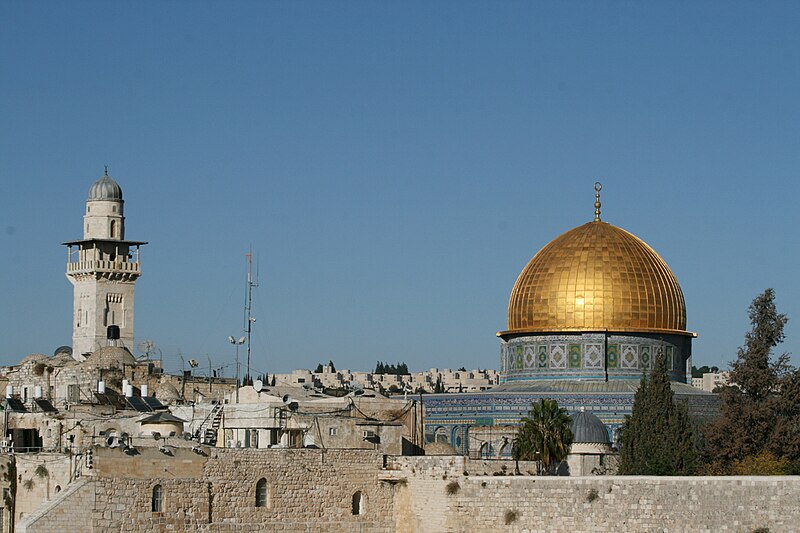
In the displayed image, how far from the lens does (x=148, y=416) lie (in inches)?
1400

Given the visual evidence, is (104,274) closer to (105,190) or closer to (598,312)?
(105,190)

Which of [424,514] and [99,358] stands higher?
[99,358]

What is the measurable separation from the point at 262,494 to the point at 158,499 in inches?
87.4

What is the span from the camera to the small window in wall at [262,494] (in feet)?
110

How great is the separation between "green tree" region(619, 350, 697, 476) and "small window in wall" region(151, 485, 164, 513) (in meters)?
10.6

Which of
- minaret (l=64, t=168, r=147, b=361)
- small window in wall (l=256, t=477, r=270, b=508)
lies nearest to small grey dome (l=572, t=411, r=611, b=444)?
small window in wall (l=256, t=477, r=270, b=508)

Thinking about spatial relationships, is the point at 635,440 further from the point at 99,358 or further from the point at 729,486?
the point at 99,358

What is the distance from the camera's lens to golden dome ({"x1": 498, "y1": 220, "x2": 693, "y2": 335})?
47750 millimetres

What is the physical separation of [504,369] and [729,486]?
19.5 metres

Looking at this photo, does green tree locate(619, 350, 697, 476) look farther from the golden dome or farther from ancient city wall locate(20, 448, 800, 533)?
the golden dome

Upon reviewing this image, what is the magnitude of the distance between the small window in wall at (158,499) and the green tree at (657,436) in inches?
419

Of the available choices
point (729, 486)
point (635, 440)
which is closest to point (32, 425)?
point (635, 440)

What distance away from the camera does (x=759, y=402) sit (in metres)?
38.6

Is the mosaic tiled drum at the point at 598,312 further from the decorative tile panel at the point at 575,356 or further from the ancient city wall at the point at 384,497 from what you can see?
the ancient city wall at the point at 384,497
